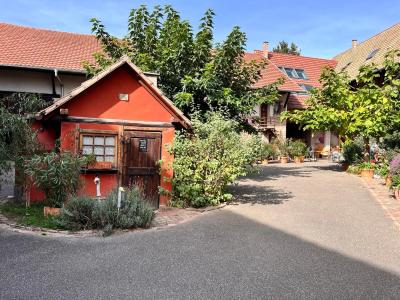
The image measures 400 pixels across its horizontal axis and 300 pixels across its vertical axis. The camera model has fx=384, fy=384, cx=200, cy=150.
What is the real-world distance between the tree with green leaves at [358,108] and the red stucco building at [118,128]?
10106 millimetres

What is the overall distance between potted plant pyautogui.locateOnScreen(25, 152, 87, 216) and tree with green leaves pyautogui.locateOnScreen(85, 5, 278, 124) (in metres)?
4.44

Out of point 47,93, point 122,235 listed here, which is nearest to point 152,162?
point 122,235

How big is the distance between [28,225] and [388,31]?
1163 inches

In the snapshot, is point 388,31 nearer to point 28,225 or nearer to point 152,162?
point 152,162

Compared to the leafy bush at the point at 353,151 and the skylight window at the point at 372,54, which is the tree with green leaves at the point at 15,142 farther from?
the skylight window at the point at 372,54

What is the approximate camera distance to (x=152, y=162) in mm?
9852

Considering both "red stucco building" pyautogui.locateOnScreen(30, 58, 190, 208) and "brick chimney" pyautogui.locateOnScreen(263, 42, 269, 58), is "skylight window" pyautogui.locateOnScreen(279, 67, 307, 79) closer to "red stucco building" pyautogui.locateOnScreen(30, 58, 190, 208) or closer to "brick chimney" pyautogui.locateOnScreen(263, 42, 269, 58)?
"brick chimney" pyautogui.locateOnScreen(263, 42, 269, 58)

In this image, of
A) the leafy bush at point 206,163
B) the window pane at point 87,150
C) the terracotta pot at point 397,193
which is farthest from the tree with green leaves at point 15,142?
the terracotta pot at point 397,193

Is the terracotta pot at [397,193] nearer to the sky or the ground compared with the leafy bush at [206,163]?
nearer to the ground

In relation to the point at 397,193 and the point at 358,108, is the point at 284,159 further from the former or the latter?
the point at 397,193

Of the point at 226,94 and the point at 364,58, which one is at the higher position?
the point at 364,58

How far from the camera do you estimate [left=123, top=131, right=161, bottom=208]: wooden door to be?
9602mm

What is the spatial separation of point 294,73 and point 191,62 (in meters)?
23.4

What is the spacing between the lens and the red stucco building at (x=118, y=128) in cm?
916
